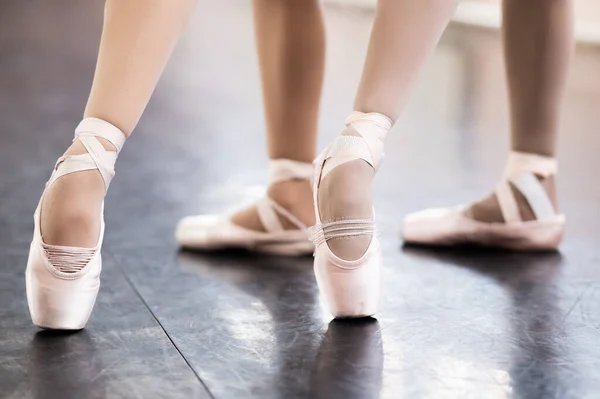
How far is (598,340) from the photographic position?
0.85m

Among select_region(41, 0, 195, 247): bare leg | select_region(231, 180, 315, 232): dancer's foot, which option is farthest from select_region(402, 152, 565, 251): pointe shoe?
select_region(41, 0, 195, 247): bare leg

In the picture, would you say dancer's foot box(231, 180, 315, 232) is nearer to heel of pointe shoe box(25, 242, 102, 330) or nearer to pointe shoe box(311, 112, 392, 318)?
pointe shoe box(311, 112, 392, 318)

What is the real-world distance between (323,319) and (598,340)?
277mm

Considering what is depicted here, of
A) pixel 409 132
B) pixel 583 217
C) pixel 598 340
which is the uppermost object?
pixel 598 340

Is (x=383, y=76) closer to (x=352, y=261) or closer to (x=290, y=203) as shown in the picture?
(x=352, y=261)

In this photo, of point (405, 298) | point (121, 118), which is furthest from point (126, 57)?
point (405, 298)

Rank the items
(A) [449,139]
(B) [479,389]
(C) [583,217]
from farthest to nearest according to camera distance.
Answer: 1. (A) [449,139]
2. (C) [583,217]
3. (B) [479,389]

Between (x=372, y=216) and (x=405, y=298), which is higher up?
(x=372, y=216)

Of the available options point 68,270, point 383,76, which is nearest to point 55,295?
point 68,270

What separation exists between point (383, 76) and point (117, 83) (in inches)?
10.8

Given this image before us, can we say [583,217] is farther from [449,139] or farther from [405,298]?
[449,139]

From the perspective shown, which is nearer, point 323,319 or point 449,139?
point 323,319

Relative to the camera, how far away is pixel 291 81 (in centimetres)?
121

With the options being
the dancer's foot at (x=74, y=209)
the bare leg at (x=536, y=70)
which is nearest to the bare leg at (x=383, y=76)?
the dancer's foot at (x=74, y=209)
